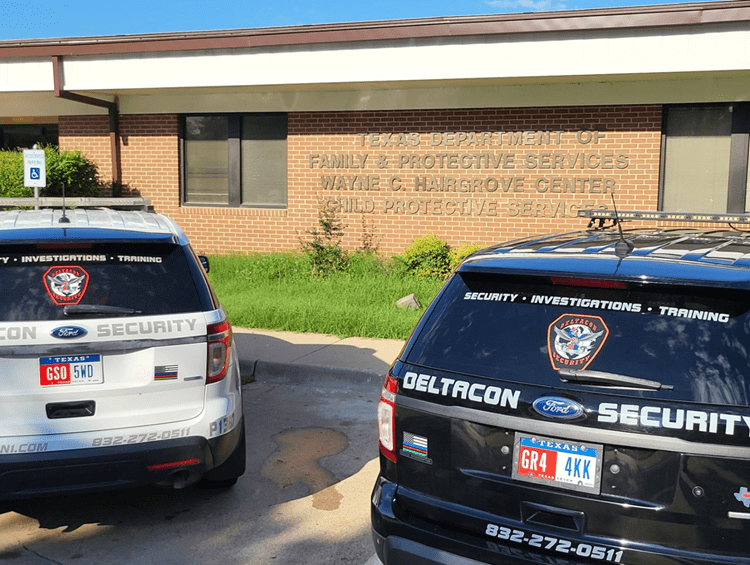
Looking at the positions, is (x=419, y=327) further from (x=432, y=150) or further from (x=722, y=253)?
(x=432, y=150)

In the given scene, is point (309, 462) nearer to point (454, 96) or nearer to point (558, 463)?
point (558, 463)

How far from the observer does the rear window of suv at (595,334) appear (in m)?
2.50

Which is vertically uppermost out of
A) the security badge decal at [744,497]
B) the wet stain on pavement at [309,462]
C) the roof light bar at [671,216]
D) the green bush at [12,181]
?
the green bush at [12,181]

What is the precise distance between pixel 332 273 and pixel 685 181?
567cm

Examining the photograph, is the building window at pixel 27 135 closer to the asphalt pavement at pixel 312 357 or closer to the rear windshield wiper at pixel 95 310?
the asphalt pavement at pixel 312 357

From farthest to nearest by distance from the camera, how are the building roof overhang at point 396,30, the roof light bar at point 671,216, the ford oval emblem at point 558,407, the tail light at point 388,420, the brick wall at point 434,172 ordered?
the brick wall at point 434,172, the building roof overhang at point 396,30, the roof light bar at point 671,216, the tail light at point 388,420, the ford oval emblem at point 558,407

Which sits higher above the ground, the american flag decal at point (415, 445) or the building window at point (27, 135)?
the building window at point (27, 135)

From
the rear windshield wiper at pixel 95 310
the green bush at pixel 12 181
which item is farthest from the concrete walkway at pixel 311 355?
the green bush at pixel 12 181

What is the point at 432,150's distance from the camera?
12.5 m

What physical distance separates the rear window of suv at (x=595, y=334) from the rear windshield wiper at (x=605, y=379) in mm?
13

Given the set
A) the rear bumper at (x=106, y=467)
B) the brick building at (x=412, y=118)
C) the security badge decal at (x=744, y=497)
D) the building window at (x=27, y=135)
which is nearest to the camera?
the security badge decal at (x=744, y=497)

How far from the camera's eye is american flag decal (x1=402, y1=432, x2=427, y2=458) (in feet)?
9.59

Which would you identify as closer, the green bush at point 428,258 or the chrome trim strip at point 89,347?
the chrome trim strip at point 89,347

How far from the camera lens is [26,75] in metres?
13.4
